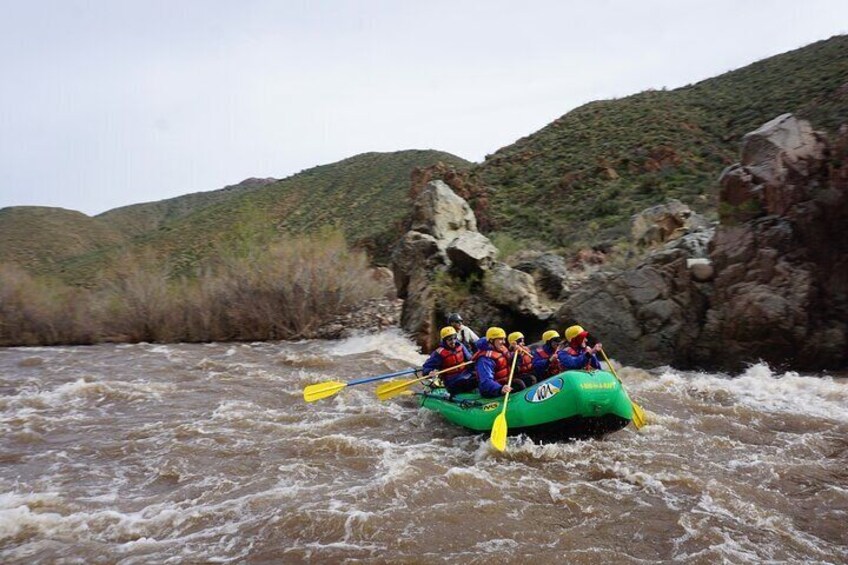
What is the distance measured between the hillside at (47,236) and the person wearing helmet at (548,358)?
154ft

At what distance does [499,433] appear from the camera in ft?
21.9

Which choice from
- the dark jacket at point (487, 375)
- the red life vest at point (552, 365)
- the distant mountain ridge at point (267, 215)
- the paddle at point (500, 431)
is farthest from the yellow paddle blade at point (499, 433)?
the distant mountain ridge at point (267, 215)

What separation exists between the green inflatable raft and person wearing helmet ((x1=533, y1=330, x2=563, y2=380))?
921 mm

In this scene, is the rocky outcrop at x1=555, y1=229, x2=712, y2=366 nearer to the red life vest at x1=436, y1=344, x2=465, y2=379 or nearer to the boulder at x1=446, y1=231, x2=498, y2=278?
the boulder at x1=446, y1=231, x2=498, y2=278

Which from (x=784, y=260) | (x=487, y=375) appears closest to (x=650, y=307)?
(x=784, y=260)

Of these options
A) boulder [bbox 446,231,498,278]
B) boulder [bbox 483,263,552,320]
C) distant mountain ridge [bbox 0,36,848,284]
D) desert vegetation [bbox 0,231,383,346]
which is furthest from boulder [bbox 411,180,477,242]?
distant mountain ridge [bbox 0,36,848,284]

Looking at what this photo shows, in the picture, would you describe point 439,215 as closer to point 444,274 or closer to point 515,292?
point 444,274

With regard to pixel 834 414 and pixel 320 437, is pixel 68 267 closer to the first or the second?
pixel 320 437

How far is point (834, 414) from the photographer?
7.91m

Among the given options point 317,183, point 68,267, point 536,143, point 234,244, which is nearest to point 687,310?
point 234,244

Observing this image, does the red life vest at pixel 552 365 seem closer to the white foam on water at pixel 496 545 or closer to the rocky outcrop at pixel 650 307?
the white foam on water at pixel 496 545

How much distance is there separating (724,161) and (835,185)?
53.2 ft

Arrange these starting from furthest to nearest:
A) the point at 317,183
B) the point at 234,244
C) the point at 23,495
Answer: the point at 317,183 → the point at 234,244 → the point at 23,495

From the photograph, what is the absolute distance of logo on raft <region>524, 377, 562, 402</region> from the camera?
680 cm
